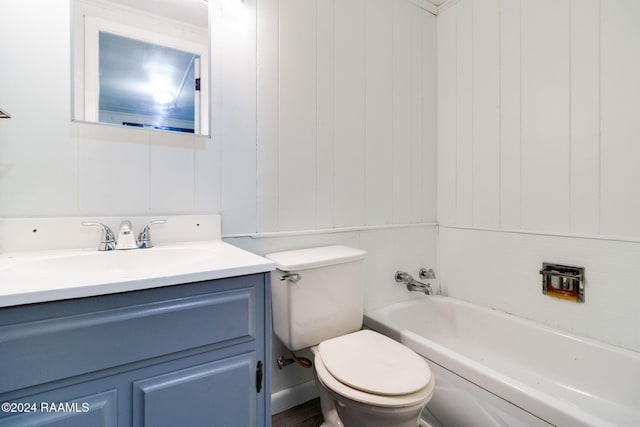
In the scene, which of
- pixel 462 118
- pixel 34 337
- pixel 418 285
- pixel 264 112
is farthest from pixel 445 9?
pixel 34 337

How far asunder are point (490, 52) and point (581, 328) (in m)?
1.57

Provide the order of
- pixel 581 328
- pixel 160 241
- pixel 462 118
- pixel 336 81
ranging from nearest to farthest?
pixel 160 241
pixel 581 328
pixel 336 81
pixel 462 118

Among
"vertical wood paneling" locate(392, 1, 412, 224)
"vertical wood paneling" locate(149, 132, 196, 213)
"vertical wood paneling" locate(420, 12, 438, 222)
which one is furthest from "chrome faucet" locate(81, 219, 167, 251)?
"vertical wood paneling" locate(420, 12, 438, 222)

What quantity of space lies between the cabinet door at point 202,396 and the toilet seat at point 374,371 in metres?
0.32

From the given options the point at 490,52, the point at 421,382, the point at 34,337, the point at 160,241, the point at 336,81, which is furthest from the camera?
the point at 490,52

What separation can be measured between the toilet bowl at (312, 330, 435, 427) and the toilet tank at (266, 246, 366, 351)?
0.11m

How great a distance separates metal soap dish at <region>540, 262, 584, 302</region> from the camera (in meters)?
1.41

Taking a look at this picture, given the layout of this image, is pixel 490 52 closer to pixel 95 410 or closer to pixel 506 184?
pixel 506 184

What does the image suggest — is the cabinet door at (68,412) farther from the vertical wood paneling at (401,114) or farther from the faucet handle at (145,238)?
the vertical wood paneling at (401,114)

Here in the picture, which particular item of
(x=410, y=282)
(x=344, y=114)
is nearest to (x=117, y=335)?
(x=344, y=114)

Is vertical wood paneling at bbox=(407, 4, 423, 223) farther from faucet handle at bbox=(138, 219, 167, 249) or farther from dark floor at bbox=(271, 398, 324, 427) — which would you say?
faucet handle at bbox=(138, 219, 167, 249)

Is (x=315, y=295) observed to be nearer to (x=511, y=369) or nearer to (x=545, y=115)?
(x=511, y=369)

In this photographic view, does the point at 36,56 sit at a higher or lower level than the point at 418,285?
higher

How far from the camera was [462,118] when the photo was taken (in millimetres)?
1911
